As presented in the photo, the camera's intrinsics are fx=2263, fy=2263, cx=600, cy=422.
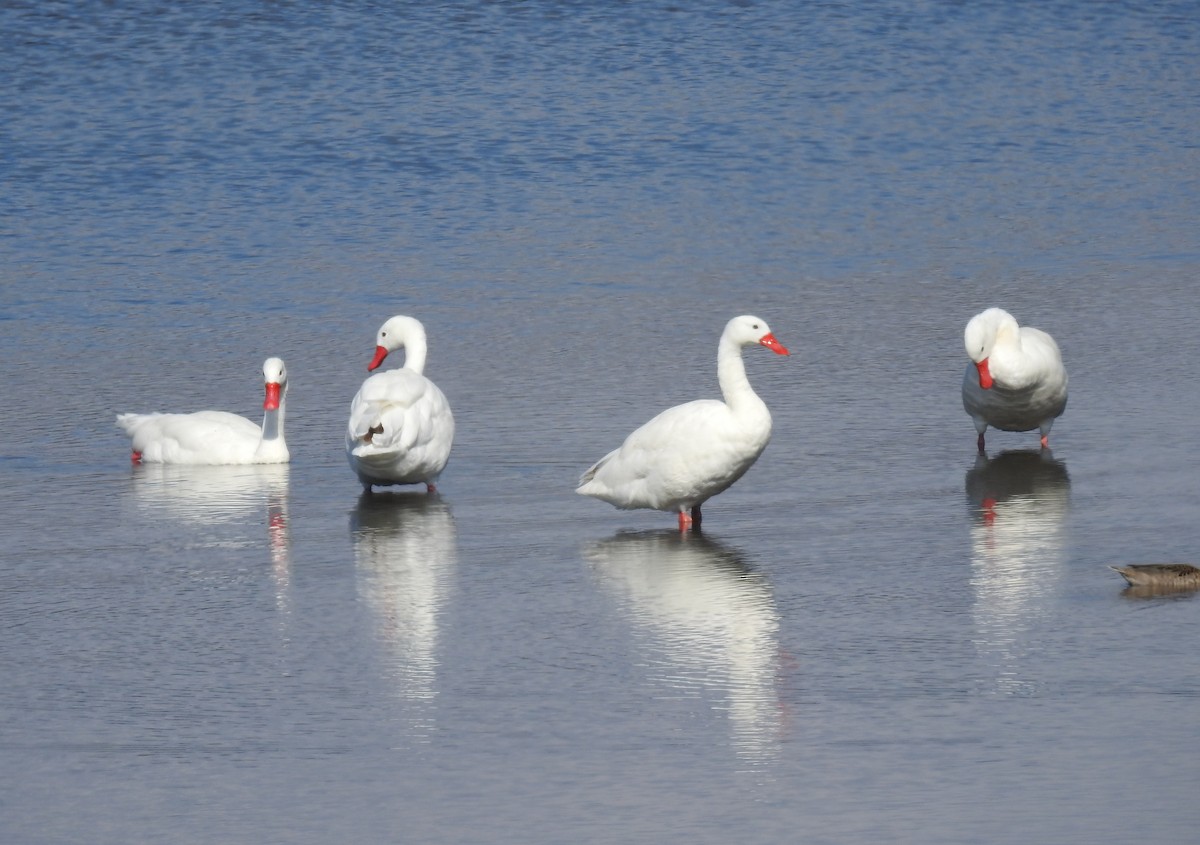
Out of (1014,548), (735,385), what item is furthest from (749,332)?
(1014,548)

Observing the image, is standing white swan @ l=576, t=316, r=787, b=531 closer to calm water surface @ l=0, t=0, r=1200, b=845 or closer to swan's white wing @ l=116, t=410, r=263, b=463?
calm water surface @ l=0, t=0, r=1200, b=845

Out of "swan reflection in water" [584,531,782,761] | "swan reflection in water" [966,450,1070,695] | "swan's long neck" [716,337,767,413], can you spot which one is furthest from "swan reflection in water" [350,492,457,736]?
"swan reflection in water" [966,450,1070,695]

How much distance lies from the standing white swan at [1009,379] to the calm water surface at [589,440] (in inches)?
11.5

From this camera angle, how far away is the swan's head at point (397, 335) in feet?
42.5

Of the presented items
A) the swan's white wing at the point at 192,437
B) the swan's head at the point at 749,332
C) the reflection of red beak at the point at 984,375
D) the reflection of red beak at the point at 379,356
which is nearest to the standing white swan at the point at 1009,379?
the reflection of red beak at the point at 984,375

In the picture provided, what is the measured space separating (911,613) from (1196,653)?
1.15m

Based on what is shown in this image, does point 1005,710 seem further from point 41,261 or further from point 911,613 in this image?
point 41,261

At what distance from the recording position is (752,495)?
1095 centimetres

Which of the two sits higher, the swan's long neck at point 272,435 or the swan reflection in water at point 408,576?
the swan's long neck at point 272,435

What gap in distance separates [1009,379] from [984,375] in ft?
0.54

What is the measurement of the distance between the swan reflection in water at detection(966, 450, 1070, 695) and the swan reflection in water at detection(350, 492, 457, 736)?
202 centimetres

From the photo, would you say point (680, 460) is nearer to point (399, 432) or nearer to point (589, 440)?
point (399, 432)

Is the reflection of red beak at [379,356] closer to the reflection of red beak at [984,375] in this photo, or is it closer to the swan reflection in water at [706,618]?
the swan reflection in water at [706,618]

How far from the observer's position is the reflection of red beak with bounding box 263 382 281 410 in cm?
1232
